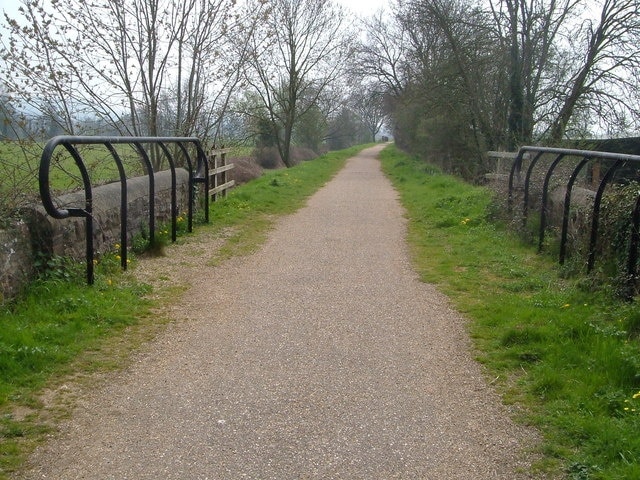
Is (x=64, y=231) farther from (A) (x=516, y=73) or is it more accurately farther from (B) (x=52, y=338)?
(A) (x=516, y=73)

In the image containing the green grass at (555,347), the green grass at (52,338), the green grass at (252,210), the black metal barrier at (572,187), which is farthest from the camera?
the green grass at (252,210)

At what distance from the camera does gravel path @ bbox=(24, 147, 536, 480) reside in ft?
10.7

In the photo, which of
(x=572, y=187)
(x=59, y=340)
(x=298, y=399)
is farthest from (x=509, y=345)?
(x=572, y=187)

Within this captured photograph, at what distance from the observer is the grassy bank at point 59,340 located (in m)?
3.68

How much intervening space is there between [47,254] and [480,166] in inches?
757

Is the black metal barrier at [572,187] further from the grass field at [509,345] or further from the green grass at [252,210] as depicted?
the green grass at [252,210]

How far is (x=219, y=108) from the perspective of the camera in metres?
13.7

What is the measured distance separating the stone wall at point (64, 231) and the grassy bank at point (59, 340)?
0.50 feet

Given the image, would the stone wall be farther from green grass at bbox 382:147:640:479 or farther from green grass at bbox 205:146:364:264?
green grass at bbox 382:147:640:479

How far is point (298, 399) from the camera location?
406 cm

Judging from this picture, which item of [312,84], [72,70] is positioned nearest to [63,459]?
[72,70]

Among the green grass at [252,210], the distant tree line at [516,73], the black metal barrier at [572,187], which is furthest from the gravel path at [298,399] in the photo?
the distant tree line at [516,73]

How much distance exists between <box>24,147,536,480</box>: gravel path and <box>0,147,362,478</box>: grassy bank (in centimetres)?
16

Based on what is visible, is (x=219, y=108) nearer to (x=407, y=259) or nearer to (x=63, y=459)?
(x=407, y=259)
